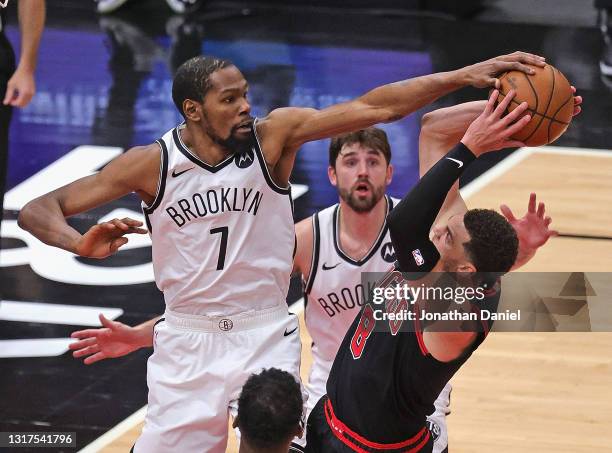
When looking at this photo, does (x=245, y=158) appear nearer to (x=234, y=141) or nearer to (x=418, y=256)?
(x=234, y=141)

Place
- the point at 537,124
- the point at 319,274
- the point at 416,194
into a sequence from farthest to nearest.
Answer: the point at 319,274 → the point at 537,124 → the point at 416,194

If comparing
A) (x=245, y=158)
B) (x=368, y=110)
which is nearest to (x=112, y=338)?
(x=245, y=158)

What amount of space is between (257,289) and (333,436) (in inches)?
29.2

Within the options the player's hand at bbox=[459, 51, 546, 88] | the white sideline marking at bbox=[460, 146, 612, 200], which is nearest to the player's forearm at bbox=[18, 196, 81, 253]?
the player's hand at bbox=[459, 51, 546, 88]

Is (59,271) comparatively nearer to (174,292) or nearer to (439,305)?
(174,292)

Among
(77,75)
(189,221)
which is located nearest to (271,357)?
(189,221)

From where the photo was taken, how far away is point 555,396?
7.34 metres

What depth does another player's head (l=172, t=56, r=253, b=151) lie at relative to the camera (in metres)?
5.32

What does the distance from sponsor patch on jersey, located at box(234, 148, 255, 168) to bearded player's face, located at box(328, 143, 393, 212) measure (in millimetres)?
1053

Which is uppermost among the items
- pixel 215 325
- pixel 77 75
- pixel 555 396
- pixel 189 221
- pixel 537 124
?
pixel 77 75

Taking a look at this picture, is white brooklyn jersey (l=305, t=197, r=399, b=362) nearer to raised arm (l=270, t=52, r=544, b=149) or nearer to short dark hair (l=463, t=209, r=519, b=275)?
raised arm (l=270, t=52, r=544, b=149)

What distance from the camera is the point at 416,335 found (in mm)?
4863

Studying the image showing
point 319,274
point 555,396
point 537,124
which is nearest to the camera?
point 537,124

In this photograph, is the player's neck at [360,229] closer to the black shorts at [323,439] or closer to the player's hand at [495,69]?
the black shorts at [323,439]
